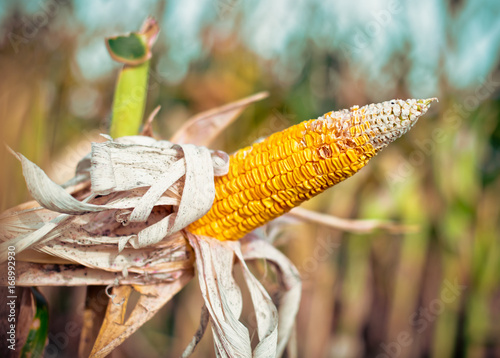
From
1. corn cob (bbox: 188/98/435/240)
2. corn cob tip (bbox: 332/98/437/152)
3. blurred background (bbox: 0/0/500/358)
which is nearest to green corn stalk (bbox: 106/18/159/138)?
corn cob (bbox: 188/98/435/240)

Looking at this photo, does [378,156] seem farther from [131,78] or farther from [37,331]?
[37,331]

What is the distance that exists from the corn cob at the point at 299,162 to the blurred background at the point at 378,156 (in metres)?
1.05

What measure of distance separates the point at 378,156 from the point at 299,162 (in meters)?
1.26

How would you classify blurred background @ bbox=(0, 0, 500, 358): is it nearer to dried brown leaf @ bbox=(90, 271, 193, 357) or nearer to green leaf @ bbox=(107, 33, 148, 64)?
green leaf @ bbox=(107, 33, 148, 64)

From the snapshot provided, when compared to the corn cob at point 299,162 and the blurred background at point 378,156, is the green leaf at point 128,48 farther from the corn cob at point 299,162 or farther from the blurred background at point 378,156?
the blurred background at point 378,156

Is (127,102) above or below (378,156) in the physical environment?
below

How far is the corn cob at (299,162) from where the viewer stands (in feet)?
1.52

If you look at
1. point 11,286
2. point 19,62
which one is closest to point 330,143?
point 11,286

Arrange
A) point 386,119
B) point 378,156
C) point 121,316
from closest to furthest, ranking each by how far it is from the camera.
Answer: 1. point 386,119
2. point 121,316
3. point 378,156

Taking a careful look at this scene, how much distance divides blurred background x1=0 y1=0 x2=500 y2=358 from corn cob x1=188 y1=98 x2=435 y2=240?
105 centimetres

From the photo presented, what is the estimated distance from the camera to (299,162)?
509mm

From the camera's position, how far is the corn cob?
0.46 meters

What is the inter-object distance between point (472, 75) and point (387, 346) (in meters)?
1.24

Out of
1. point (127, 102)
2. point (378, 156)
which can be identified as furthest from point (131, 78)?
point (378, 156)
